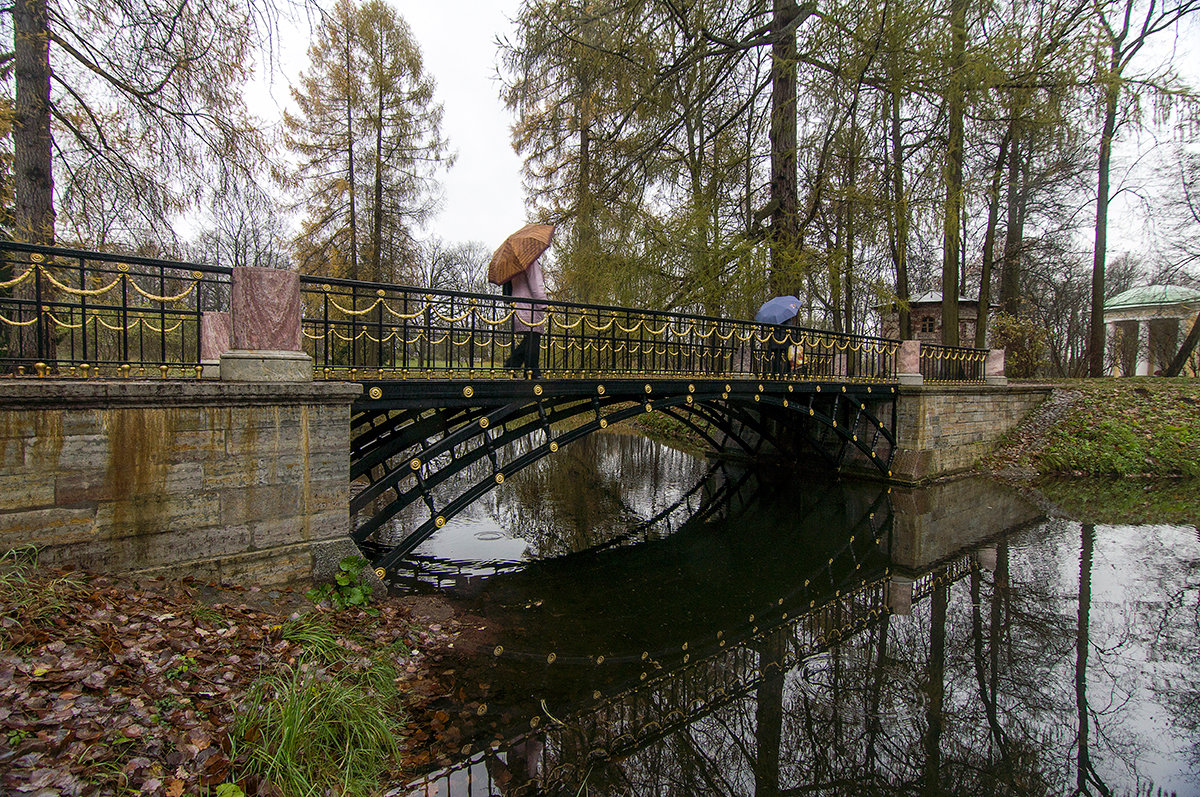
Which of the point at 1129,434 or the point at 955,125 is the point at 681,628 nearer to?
the point at 955,125

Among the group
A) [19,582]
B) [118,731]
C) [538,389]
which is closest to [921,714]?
[538,389]

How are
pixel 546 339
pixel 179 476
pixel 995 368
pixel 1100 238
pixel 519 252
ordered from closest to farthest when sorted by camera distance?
1. pixel 179 476
2. pixel 519 252
3. pixel 546 339
4. pixel 995 368
5. pixel 1100 238

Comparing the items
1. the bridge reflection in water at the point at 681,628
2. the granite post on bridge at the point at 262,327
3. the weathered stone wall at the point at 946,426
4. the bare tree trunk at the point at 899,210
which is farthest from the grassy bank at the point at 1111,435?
the granite post on bridge at the point at 262,327

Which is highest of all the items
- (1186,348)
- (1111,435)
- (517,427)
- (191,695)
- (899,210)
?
(899,210)

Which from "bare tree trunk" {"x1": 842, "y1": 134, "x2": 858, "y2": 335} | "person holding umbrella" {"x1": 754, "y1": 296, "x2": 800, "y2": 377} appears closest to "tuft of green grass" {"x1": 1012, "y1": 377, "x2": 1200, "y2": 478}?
"bare tree trunk" {"x1": 842, "y1": 134, "x2": 858, "y2": 335}

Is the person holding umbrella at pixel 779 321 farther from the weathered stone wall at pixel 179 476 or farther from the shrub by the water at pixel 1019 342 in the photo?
the shrub by the water at pixel 1019 342

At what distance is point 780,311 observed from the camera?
34.3ft

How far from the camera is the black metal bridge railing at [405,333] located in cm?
446

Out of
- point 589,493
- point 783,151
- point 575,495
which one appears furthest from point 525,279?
point 783,151

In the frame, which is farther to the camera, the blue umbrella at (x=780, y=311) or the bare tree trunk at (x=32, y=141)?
the blue umbrella at (x=780, y=311)

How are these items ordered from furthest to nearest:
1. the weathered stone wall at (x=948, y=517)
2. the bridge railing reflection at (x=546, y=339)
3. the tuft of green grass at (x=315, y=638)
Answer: the weathered stone wall at (x=948, y=517) < the bridge railing reflection at (x=546, y=339) < the tuft of green grass at (x=315, y=638)

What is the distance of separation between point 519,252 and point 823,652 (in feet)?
17.8

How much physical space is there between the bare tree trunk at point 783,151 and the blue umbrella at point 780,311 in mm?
1197

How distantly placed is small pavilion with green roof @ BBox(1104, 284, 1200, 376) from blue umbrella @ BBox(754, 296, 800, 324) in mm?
18899
